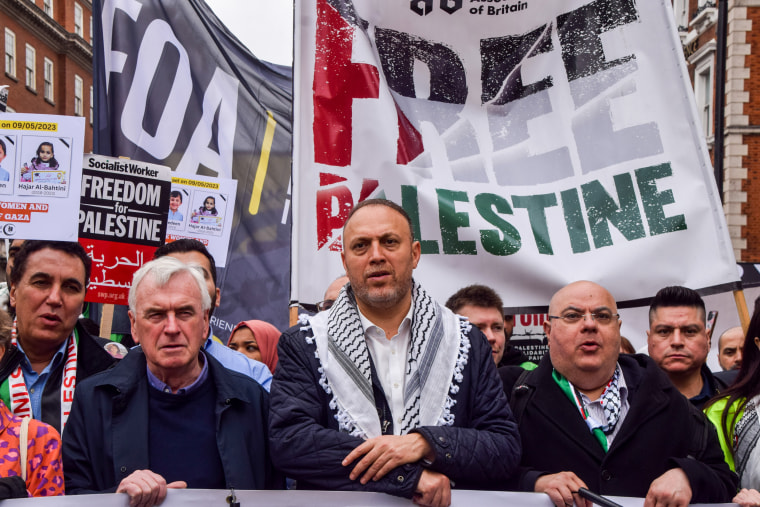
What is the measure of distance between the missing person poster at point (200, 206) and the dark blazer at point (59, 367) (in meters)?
2.12

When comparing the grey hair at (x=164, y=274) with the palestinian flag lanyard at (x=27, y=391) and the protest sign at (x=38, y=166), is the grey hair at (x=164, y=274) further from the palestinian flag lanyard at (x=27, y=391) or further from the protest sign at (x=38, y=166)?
the protest sign at (x=38, y=166)

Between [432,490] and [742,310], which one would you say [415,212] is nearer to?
[742,310]

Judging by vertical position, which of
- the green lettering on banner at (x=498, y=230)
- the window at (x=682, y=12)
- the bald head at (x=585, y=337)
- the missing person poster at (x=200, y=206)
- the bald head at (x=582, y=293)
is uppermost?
→ the window at (x=682, y=12)

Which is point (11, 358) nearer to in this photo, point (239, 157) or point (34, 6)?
point (239, 157)

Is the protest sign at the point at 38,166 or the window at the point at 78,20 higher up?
the window at the point at 78,20

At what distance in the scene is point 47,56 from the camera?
38344 mm

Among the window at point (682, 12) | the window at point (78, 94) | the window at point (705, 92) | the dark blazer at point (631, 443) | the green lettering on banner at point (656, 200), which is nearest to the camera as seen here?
the dark blazer at point (631, 443)

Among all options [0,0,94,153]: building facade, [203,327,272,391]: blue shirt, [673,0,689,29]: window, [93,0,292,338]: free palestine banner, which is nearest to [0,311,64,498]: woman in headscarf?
[203,327,272,391]: blue shirt

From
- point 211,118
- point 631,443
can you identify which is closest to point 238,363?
point 631,443

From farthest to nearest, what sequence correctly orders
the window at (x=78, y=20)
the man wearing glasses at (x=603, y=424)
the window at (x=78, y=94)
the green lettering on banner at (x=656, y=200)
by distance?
the window at (x=78, y=20) → the window at (x=78, y=94) → the green lettering on banner at (x=656, y=200) → the man wearing glasses at (x=603, y=424)

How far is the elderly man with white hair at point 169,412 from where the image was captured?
2.88m

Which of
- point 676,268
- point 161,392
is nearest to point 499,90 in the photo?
point 676,268

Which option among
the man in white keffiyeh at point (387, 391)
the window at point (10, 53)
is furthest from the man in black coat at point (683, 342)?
the window at point (10, 53)

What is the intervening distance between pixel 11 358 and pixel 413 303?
1.47 m
